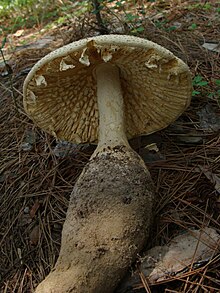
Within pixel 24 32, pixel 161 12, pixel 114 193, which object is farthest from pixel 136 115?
pixel 24 32

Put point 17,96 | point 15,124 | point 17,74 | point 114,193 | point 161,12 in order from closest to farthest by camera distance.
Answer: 1. point 114,193
2. point 15,124
3. point 17,96
4. point 17,74
5. point 161,12

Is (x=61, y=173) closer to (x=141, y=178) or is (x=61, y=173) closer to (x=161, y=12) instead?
(x=141, y=178)

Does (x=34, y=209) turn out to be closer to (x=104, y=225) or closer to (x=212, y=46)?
(x=104, y=225)

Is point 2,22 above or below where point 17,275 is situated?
above

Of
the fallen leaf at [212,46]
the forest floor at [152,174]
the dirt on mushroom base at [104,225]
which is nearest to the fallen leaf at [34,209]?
the forest floor at [152,174]

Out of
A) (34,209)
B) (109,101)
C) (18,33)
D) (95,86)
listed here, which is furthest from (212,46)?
(18,33)

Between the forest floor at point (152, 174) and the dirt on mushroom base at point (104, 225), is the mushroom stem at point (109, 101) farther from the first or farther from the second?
the forest floor at point (152, 174)
